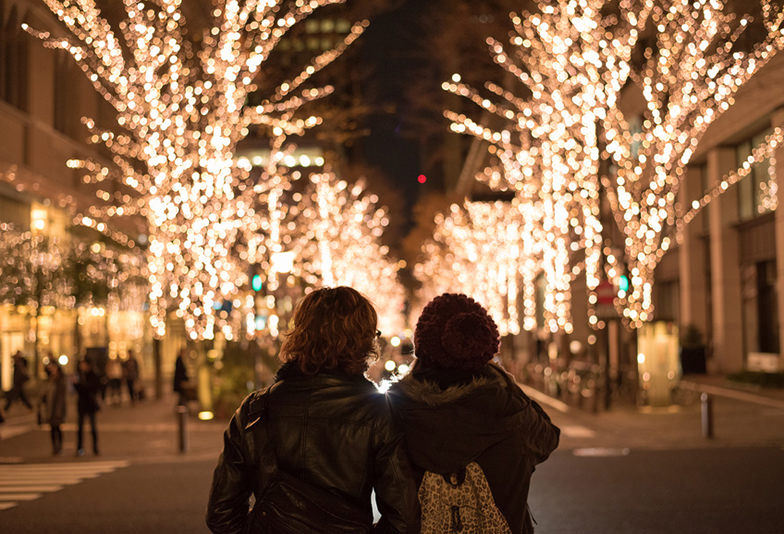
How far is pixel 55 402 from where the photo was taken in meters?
17.7

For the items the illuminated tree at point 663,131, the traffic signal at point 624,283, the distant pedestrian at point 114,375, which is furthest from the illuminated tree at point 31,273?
the illuminated tree at point 663,131

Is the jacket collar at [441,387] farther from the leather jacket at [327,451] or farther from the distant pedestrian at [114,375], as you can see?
the distant pedestrian at [114,375]

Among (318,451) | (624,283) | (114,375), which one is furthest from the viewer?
(114,375)

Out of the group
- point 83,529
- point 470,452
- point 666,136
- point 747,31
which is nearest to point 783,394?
point 666,136

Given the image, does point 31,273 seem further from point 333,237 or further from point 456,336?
point 456,336

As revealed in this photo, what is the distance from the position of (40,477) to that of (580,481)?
298 inches

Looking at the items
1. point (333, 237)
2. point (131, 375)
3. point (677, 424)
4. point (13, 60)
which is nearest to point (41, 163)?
point (13, 60)

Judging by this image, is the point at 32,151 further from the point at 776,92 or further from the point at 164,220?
the point at 776,92

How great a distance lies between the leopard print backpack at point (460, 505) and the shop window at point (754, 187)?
2955cm

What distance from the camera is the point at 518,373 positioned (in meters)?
40.5

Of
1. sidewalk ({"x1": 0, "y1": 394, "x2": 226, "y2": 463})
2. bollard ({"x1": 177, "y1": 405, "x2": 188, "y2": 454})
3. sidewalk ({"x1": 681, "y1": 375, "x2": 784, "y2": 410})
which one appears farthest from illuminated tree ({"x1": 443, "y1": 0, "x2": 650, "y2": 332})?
sidewalk ({"x1": 0, "y1": 394, "x2": 226, "y2": 463})

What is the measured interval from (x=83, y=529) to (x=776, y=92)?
2456 centimetres

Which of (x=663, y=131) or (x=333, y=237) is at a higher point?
(x=663, y=131)

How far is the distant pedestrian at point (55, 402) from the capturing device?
57.7ft
